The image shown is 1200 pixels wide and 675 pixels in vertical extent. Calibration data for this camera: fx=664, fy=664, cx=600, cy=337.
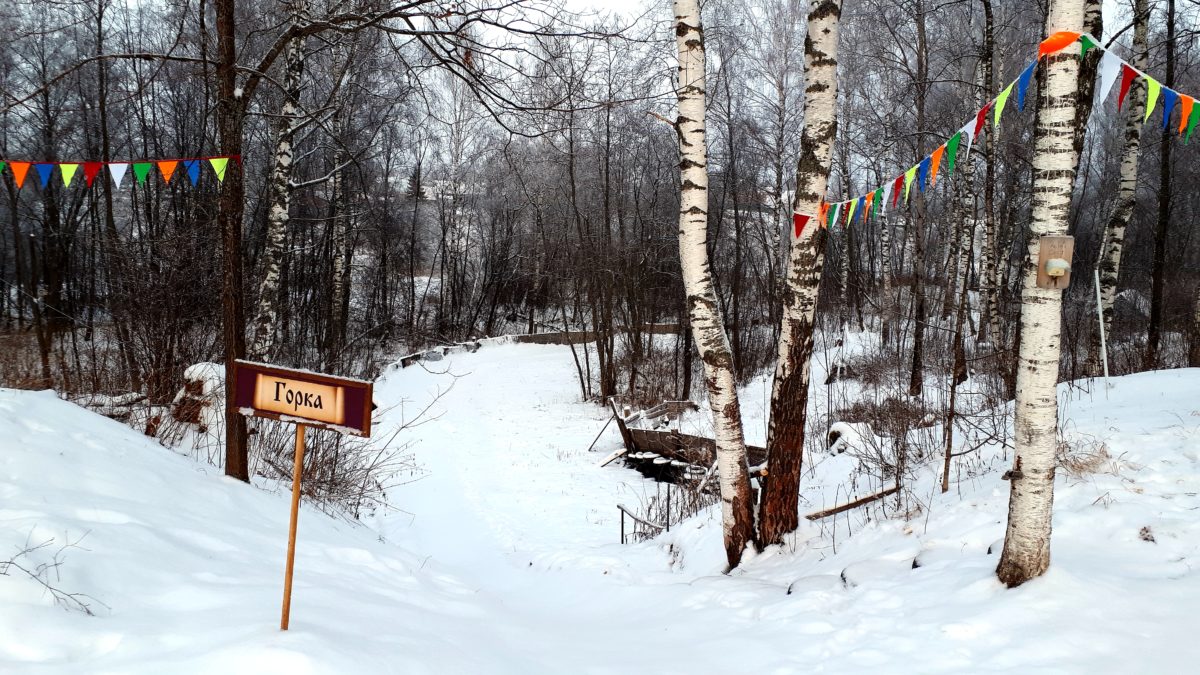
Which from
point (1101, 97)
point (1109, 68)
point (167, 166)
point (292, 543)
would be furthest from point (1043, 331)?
point (167, 166)

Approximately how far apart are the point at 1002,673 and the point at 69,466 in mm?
5104

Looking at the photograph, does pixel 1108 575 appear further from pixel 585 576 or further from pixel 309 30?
pixel 309 30

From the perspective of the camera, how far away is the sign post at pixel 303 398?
2787mm

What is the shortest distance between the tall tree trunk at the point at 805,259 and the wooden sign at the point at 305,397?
9.89 ft

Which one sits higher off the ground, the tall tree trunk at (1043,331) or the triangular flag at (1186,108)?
the triangular flag at (1186,108)

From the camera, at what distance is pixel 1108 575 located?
335 cm

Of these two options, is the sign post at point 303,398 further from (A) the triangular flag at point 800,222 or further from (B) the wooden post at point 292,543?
(A) the triangular flag at point 800,222

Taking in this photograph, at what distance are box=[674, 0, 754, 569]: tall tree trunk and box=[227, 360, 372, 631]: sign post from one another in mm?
2577

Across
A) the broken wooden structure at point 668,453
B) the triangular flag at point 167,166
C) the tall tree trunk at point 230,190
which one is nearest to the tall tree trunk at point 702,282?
the tall tree trunk at point 230,190

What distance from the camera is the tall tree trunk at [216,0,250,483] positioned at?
4859mm

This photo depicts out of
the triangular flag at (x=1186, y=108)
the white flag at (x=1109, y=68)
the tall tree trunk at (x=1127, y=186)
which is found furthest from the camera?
the tall tree trunk at (x=1127, y=186)

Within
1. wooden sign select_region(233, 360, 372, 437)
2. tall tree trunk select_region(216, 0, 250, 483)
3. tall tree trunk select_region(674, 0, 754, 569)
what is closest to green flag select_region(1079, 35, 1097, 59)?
tall tree trunk select_region(674, 0, 754, 569)

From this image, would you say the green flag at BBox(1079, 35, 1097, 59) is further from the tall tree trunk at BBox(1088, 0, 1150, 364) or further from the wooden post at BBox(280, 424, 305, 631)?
the tall tree trunk at BBox(1088, 0, 1150, 364)

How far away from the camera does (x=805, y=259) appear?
4.71 metres
